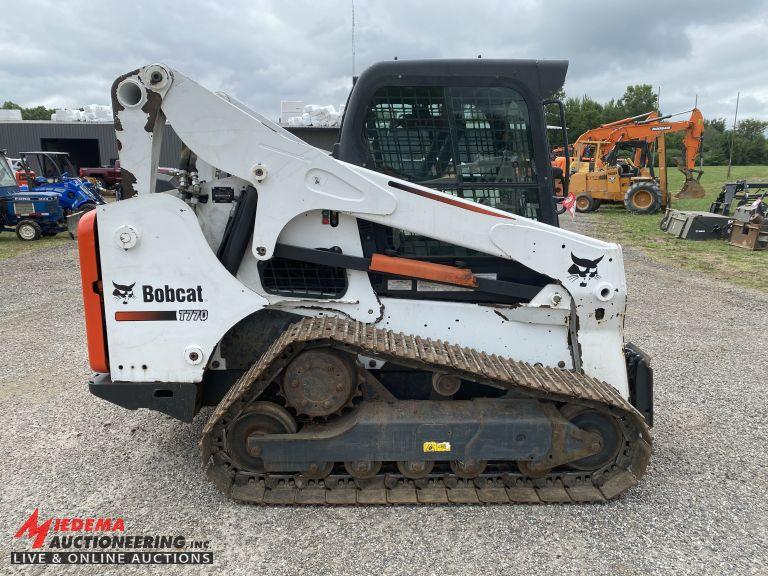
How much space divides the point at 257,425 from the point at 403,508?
41.0 inches

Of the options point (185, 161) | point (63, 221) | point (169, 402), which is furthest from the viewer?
point (63, 221)

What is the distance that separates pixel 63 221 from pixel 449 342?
15832mm

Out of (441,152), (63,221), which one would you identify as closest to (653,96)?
(63,221)

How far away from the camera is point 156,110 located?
3438mm

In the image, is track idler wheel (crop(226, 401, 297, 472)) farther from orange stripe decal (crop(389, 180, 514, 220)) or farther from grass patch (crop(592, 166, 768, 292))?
grass patch (crop(592, 166, 768, 292))

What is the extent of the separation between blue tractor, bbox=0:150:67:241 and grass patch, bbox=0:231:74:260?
1.02 feet

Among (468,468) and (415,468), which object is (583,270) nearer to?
(468,468)

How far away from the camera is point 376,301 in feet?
12.5

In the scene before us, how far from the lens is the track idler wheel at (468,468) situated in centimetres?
359

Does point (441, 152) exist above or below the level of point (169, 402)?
above

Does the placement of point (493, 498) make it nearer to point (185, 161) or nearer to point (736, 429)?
point (736, 429)

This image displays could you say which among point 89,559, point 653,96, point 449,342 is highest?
point 653,96

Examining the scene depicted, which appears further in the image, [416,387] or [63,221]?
[63,221]

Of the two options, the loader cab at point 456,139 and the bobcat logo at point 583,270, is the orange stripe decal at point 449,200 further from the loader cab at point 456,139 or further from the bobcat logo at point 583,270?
the bobcat logo at point 583,270
